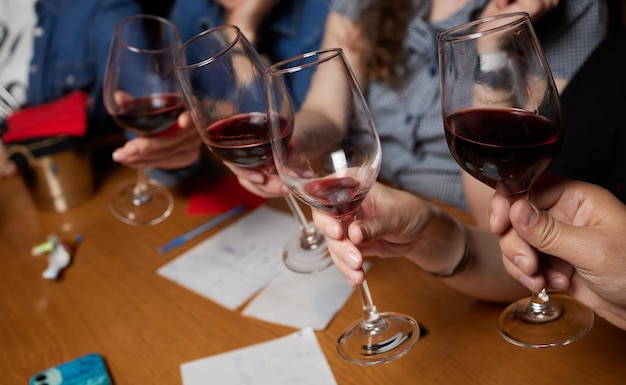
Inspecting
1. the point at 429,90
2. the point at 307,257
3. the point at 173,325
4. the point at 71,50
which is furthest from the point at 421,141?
A: the point at 71,50

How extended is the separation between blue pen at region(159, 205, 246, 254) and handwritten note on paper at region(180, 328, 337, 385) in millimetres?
366

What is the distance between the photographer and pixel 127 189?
1.45 m

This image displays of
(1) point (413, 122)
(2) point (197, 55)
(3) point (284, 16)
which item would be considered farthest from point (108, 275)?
(3) point (284, 16)

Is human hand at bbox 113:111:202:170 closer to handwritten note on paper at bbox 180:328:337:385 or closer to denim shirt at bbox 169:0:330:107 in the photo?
handwritten note on paper at bbox 180:328:337:385

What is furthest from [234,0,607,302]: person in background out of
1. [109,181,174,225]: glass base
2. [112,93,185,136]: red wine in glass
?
[109,181,174,225]: glass base

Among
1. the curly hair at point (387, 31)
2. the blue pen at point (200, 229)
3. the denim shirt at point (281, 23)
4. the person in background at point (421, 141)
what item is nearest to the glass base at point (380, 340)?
the person in background at point (421, 141)

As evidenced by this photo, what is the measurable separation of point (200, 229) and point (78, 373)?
43 cm

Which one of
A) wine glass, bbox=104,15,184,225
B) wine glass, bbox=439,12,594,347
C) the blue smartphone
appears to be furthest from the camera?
wine glass, bbox=104,15,184,225

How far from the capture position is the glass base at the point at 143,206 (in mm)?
1301

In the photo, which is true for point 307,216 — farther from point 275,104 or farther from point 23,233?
point 23,233

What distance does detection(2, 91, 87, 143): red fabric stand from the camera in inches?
57.5

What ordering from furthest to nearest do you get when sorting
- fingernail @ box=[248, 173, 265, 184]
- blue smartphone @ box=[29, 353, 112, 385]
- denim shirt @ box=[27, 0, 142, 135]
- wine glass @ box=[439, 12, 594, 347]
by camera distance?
denim shirt @ box=[27, 0, 142, 135]
fingernail @ box=[248, 173, 265, 184]
blue smartphone @ box=[29, 353, 112, 385]
wine glass @ box=[439, 12, 594, 347]

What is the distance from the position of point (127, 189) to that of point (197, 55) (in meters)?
0.67

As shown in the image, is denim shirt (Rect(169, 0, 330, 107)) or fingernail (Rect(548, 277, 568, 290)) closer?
fingernail (Rect(548, 277, 568, 290))
